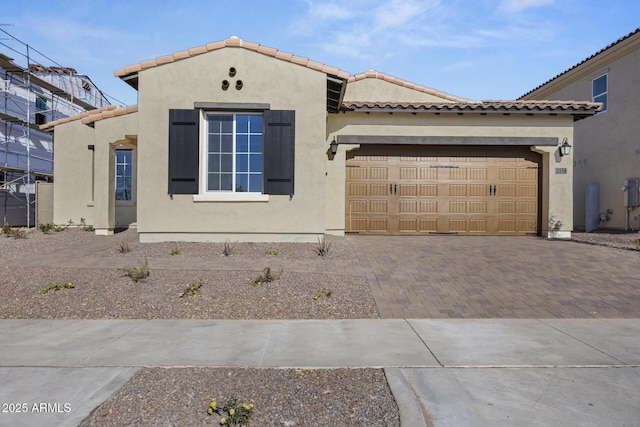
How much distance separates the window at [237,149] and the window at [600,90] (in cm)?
1254

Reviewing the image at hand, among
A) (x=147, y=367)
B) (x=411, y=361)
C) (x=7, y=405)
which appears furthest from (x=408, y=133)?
(x=7, y=405)

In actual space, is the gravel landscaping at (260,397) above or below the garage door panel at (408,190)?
below

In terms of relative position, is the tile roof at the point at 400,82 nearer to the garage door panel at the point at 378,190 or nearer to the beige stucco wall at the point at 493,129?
the beige stucco wall at the point at 493,129

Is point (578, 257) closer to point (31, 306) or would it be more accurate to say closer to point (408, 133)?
point (408, 133)

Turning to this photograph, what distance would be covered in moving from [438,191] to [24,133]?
1919cm

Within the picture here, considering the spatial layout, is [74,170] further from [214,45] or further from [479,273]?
[479,273]

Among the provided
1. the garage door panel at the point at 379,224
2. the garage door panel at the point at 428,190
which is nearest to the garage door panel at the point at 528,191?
the garage door panel at the point at 428,190

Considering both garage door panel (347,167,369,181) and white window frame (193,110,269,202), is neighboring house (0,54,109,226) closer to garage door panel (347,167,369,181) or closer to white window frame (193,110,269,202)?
white window frame (193,110,269,202)

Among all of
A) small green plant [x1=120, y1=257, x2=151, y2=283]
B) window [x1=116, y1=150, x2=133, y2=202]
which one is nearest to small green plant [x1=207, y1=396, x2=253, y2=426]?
small green plant [x1=120, y1=257, x2=151, y2=283]

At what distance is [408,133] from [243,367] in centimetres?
986

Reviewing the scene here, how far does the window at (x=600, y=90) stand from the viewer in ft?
50.9

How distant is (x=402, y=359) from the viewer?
4316 millimetres

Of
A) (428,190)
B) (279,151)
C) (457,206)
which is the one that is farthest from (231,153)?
(457,206)

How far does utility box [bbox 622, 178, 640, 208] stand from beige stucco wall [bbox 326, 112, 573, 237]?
288 cm
